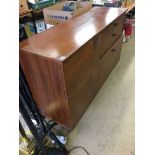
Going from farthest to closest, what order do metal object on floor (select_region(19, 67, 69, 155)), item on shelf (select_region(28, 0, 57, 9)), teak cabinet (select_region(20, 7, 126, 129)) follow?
item on shelf (select_region(28, 0, 57, 9)), metal object on floor (select_region(19, 67, 69, 155)), teak cabinet (select_region(20, 7, 126, 129))

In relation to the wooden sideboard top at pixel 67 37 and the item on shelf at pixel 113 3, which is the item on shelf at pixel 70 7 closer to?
the wooden sideboard top at pixel 67 37

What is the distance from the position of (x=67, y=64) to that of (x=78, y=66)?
0.17 m

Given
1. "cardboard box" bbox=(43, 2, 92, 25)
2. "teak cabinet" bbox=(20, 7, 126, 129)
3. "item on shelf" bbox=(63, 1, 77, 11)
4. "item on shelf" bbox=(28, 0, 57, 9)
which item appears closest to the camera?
"teak cabinet" bbox=(20, 7, 126, 129)

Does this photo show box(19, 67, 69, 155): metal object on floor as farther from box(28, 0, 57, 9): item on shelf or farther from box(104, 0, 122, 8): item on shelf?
box(104, 0, 122, 8): item on shelf

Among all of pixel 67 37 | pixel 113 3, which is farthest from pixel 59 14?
pixel 113 3

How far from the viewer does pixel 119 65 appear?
236cm

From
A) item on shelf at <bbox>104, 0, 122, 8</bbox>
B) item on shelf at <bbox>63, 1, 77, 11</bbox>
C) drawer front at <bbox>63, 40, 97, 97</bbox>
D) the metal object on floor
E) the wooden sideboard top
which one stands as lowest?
the metal object on floor

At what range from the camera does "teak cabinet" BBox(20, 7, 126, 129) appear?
1054 mm

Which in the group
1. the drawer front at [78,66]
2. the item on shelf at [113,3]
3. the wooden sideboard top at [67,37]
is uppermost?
the item on shelf at [113,3]

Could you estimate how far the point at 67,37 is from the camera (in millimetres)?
1234

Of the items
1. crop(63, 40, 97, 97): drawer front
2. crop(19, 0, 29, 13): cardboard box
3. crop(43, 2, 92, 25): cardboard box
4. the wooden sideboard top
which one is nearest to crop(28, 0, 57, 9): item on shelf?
crop(19, 0, 29, 13): cardboard box

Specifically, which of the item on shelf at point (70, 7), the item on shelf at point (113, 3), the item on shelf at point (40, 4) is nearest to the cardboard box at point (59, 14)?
the item on shelf at point (70, 7)

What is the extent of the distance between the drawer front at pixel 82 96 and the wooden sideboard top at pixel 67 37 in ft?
1.17

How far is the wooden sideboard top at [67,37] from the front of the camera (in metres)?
1.06
